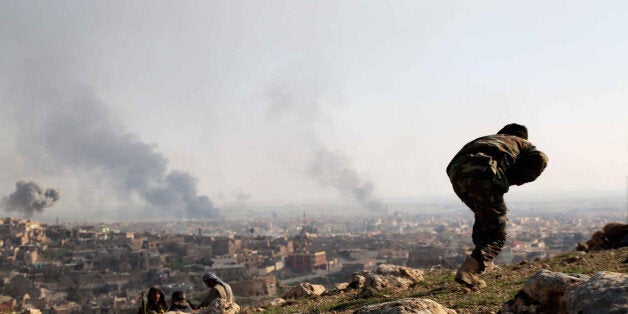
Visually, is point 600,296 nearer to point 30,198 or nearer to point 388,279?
point 388,279

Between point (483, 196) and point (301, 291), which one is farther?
point (301, 291)

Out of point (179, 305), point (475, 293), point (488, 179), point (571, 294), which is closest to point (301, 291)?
point (179, 305)

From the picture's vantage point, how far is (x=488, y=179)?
216 inches

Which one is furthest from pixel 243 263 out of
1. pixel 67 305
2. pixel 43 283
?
pixel 67 305

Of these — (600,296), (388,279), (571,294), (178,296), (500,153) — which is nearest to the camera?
(600,296)

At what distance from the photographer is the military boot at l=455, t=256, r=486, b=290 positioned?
18.2 feet

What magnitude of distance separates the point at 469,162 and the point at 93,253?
93.2 metres

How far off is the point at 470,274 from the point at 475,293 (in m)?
0.24

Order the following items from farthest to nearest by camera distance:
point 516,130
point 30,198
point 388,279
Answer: point 30,198 < point 388,279 < point 516,130

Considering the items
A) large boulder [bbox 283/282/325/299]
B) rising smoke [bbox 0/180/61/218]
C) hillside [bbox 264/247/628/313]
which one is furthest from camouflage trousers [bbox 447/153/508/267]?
rising smoke [bbox 0/180/61/218]

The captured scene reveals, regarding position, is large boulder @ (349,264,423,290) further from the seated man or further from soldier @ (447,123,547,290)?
the seated man

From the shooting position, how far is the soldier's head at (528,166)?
570 centimetres

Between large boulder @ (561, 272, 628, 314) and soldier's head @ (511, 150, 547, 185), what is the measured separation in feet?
9.66

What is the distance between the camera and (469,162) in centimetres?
557
